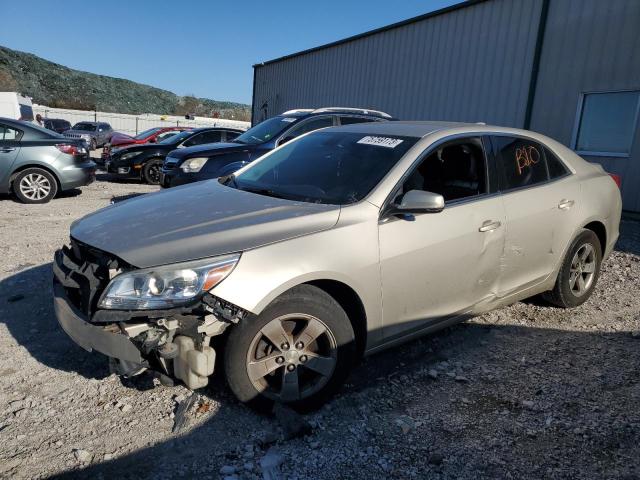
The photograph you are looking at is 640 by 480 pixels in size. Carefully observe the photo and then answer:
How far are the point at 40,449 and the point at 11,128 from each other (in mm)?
7985

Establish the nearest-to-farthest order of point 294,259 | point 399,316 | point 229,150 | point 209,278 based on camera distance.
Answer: point 209,278 → point 294,259 → point 399,316 → point 229,150

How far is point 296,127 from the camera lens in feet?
25.5

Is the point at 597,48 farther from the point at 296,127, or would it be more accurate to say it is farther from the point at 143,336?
the point at 143,336

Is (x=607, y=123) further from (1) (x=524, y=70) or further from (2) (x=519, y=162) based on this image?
(2) (x=519, y=162)

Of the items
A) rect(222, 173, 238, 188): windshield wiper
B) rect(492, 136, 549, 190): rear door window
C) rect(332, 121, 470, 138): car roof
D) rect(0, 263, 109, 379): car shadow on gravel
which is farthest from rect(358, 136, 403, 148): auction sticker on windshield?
rect(0, 263, 109, 379): car shadow on gravel

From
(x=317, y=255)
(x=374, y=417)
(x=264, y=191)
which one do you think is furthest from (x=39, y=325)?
(x=374, y=417)

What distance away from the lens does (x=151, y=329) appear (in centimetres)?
235

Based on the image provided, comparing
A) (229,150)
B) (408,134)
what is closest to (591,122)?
(229,150)

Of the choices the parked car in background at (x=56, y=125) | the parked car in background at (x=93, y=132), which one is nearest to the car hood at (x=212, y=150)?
the parked car in background at (x=93, y=132)

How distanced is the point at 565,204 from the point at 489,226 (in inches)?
42.2

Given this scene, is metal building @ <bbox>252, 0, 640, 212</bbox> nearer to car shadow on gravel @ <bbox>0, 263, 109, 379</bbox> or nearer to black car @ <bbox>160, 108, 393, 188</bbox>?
black car @ <bbox>160, 108, 393, 188</bbox>

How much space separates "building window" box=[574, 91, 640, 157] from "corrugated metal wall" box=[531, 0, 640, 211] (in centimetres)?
15

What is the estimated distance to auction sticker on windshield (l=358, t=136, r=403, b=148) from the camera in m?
3.36

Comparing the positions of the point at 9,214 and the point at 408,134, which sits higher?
the point at 408,134
